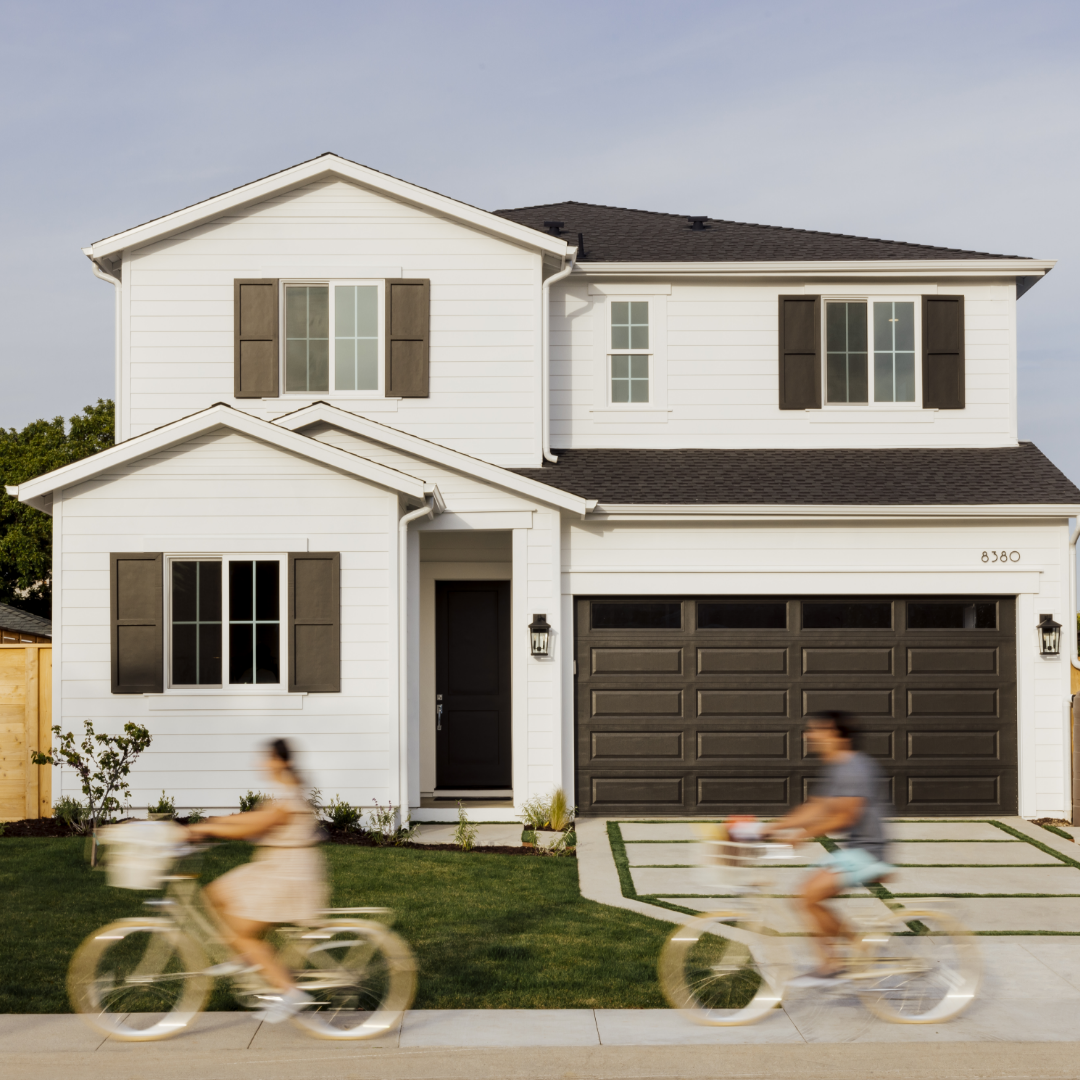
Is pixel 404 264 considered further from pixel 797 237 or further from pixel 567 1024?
pixel 567 1024

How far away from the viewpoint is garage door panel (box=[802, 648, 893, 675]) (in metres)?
12.6

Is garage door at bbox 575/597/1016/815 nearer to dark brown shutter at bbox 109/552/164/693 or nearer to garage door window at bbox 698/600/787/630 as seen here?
garage door window at bbox 698/600/787/630

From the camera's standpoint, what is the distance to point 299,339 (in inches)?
531

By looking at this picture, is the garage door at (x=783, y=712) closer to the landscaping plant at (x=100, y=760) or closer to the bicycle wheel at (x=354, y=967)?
the landscaping plant at (x=100, y=760)

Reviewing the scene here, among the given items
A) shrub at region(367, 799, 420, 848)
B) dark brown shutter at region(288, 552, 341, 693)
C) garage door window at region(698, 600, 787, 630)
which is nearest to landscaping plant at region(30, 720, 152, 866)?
dark brown shutter at region(288, 552, 341, 693)

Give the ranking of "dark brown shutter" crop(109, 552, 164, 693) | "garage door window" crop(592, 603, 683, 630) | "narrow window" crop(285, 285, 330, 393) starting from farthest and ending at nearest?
"narrow window" crop(285, 285, 330, 393), "garage door window" crop(592, 603, 683, 630), "dark brown shutter" crop(109, 552, 164, 693)

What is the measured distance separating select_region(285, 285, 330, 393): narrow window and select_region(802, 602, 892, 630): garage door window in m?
6.10

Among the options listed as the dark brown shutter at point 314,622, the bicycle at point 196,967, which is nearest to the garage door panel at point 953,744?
the dark brown shutter at point 314,622

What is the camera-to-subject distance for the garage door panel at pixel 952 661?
12633mm

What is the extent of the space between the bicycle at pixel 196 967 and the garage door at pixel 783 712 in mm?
6991

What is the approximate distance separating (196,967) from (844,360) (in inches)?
427

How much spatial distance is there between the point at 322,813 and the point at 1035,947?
6746 millimetres

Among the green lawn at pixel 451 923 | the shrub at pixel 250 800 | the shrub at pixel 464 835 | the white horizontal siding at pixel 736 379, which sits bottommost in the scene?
the shrub at pixel 464 835

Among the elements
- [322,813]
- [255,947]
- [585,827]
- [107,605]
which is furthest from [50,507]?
[255,947]
